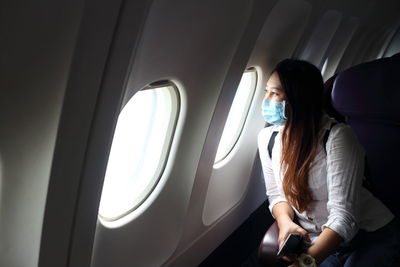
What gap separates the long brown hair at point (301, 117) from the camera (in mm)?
1740

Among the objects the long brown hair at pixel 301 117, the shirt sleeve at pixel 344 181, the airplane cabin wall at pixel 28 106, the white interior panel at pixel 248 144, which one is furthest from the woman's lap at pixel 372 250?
the airplane cabin wall at pixel 28 106

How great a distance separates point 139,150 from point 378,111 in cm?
142

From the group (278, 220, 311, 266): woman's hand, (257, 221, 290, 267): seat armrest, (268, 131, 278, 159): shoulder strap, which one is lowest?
(257, 221, 290, 267): seat armrest

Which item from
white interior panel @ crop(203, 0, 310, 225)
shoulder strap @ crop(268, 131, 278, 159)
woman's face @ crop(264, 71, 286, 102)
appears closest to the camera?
woman's face @ crop(264, 71, 286, 102)

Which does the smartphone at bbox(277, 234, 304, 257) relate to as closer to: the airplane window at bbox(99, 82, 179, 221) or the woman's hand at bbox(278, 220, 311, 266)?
the woman's hand at bbox(278, 220, 311, 266)

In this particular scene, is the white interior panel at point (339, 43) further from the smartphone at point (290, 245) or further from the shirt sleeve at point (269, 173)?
the smartphone at point (290, 245)

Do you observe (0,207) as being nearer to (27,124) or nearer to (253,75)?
(27,124)

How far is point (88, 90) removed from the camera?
1.03 metres

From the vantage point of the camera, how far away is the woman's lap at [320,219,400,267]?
171 centimetres

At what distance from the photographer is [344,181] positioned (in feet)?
5.36

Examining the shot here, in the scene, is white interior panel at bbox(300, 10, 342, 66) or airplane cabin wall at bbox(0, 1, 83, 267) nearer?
airplane cabin wall at bbox(0, 1, 83, 267)

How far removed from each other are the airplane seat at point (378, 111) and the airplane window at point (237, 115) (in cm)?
62

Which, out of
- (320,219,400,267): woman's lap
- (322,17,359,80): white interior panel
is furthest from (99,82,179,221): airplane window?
(322,17,359,80): white interior panel

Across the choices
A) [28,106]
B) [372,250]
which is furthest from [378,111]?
[28,106]
